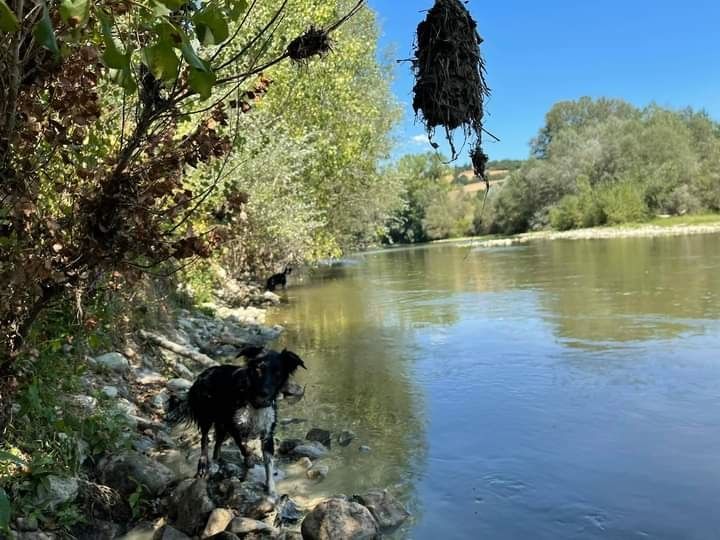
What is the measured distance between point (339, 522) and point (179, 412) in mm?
2697

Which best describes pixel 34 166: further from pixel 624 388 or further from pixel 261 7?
pixel 261 7

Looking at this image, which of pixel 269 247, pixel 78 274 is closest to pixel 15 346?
pixel 78 274

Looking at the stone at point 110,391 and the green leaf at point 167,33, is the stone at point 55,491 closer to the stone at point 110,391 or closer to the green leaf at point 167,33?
the stone at point 110,391

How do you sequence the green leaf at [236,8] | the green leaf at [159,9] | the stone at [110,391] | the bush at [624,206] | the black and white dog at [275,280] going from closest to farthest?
the green leaf at [159,9], the green leaf at [236,8], the stone at [110,391], the black and white dog at [275,280], the bush at [624,206]

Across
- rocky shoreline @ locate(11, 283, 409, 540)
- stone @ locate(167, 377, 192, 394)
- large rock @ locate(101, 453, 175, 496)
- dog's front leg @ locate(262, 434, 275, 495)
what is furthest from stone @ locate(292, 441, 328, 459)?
stone @ locate(167, 377, 192, 394)

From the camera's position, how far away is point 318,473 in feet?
20.0

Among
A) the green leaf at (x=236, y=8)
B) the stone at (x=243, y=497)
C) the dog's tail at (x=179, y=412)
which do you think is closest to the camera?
the green leaf at (x=236, y=8)

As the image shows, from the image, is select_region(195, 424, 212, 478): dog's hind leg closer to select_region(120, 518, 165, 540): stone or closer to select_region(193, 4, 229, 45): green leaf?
select_region(120, 518, 165, 540): stone

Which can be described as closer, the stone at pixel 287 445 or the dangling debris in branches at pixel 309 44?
the dangling debris in branches at pixel 309 44

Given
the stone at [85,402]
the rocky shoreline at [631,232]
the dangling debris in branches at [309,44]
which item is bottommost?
the stone at [85,402]

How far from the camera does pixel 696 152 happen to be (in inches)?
2692

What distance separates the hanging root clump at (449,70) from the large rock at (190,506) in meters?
3.31

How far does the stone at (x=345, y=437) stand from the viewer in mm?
7012

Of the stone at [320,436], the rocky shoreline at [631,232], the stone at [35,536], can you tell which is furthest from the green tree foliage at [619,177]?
the stone at [35,536]
